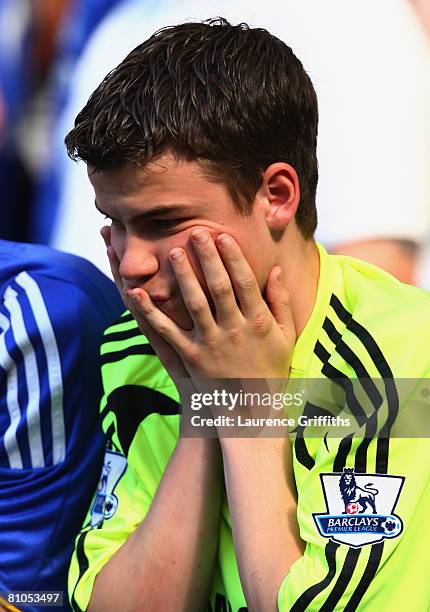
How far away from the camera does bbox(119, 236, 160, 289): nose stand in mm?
1548

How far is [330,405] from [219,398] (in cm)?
19

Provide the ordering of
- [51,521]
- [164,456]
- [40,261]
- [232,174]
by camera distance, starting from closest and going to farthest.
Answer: [232,174]
[164,456]
[51,521]
[40,261]

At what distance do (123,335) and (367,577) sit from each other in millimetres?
760

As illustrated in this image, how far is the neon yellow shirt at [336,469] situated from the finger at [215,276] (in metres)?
0.16

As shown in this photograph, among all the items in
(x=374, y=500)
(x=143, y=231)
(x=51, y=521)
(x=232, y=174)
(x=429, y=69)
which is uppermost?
(x=429, y=69)

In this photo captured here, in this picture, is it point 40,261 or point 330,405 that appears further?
point 40,261

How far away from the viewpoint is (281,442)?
1.58 meters

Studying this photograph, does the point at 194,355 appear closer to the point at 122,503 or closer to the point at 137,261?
the point at 137,261

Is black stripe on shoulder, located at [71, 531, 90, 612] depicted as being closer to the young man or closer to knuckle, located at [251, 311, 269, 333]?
the young man

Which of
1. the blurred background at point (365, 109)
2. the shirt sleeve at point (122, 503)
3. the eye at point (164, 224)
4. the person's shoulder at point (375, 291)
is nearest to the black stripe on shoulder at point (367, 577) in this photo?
the person's shoulder at point (375, 291)

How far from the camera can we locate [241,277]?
1.54 m

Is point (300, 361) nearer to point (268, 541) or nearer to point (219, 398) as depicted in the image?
point (219, 398)

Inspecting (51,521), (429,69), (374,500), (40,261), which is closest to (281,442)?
(374,500)

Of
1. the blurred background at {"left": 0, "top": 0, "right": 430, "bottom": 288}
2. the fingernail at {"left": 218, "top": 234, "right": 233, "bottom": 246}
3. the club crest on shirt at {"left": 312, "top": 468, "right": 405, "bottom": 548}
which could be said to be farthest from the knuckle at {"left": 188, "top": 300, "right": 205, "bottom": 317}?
the blurred background at {"left": 0, "top": 0, "right": 430, "bottom": 288}
